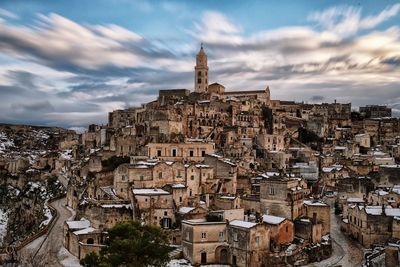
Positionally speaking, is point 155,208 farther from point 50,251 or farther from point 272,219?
point 272,219

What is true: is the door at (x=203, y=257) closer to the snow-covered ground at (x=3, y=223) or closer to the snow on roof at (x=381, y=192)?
the snow on roof at (x=381, y=192)

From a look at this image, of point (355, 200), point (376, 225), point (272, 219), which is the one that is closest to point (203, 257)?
point (272, 219)

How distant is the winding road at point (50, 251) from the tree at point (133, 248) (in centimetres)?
922

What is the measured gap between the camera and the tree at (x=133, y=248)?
100 ft

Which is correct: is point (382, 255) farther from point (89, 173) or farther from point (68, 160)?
point (68, 160)

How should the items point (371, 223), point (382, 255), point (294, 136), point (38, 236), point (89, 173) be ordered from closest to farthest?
point (382, 255) < point (371, 223) < point (38, 236) < point (89, 173) < point (294, 136)

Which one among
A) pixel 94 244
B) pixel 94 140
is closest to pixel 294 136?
pixel 94 140

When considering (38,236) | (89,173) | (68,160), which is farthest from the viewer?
(68,160)

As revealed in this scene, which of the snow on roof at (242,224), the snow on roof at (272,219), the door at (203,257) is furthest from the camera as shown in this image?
the snow on roof at (272,219)

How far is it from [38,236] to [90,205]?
816 centimetres

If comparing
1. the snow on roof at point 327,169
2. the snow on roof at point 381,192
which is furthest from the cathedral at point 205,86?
the snow on roof at point 381,192

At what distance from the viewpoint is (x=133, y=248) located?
30.8 metres

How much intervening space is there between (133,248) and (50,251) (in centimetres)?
1861

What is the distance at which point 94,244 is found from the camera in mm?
44031
